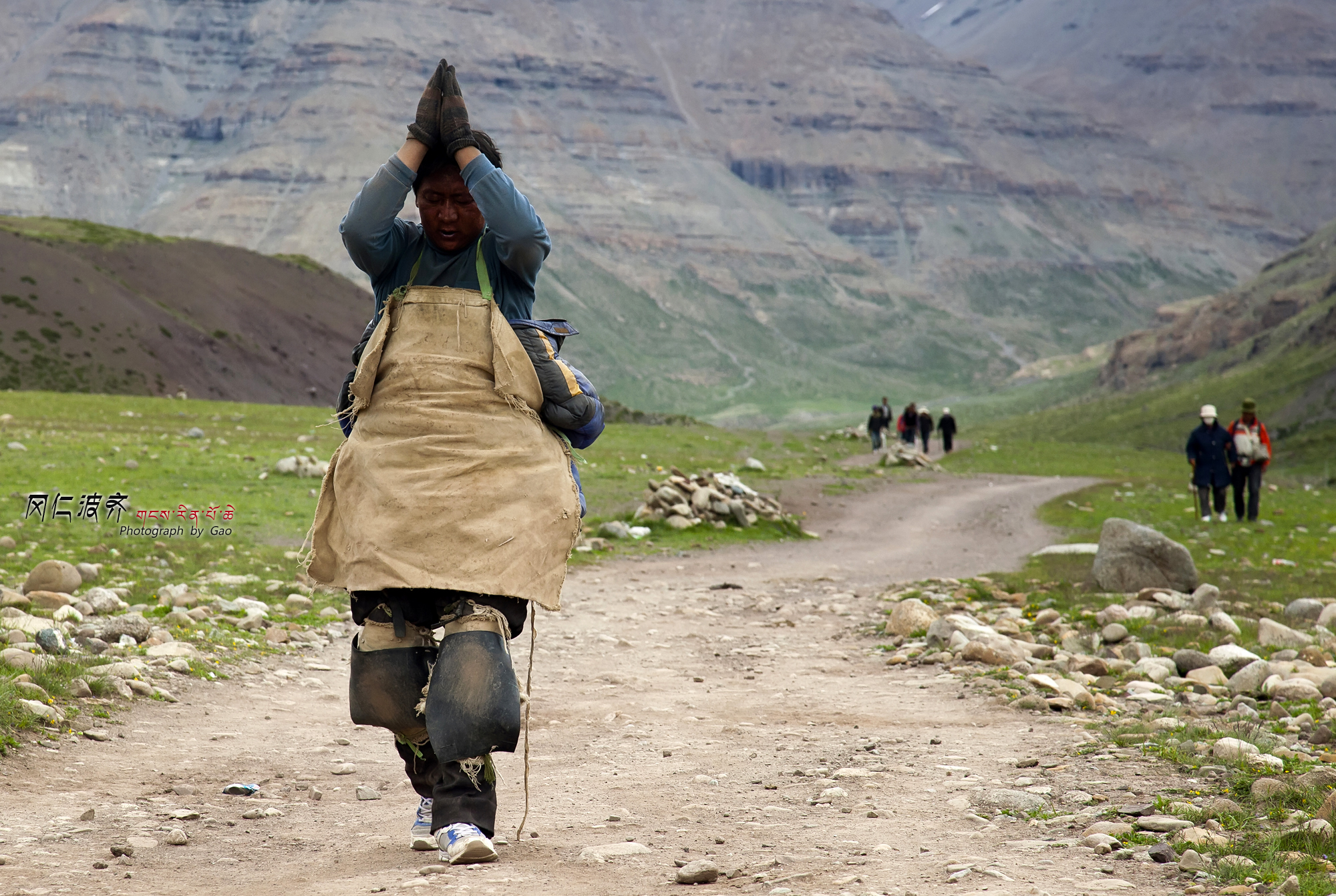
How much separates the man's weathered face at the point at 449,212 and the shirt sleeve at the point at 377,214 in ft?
0.52

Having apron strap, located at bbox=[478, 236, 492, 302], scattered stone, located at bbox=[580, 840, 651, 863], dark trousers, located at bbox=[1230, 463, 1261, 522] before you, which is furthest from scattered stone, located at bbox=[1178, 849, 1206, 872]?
dark trousers, located at bbox=[1230, 463, 1261, 522]

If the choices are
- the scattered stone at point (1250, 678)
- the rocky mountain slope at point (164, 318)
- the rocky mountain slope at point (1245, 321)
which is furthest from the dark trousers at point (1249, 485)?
the rocky mountain slope at point (1245, 321)

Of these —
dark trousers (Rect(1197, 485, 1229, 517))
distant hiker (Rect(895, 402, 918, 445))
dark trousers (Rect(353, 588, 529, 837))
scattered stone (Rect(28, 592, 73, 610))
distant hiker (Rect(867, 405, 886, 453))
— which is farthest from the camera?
distant hiker (Rect(867, 405, 886, 453))

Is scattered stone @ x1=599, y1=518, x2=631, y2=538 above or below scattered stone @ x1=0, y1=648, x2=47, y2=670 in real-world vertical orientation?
above

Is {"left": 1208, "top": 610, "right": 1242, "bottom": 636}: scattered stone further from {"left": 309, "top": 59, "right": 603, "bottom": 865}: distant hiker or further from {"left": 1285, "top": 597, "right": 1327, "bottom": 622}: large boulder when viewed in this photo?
{"left": 309, "top": 59, "right": 603, "bottom": 865}: distant hiker

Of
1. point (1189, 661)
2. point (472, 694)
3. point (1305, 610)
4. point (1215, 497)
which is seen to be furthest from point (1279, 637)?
point (1215, 497)

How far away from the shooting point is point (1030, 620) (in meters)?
13.3

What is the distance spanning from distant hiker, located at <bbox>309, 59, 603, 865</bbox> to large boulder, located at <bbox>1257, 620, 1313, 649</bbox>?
8071mm

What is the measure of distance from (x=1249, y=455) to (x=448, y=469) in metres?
22.1

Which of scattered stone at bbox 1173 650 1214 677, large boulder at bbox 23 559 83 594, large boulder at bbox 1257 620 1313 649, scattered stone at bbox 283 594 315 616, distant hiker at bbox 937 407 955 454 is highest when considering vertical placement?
distant hiker at bbox 937 407 955 454

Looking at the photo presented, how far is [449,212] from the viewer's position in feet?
19.8

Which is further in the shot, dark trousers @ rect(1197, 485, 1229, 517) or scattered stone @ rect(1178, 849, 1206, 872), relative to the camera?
dark trousers @ rect(1197, 485, 1229, 517)

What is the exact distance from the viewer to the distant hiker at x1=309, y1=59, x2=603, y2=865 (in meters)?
5.69

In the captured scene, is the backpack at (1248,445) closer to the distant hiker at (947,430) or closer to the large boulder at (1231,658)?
the large boulder at (1231,658)
